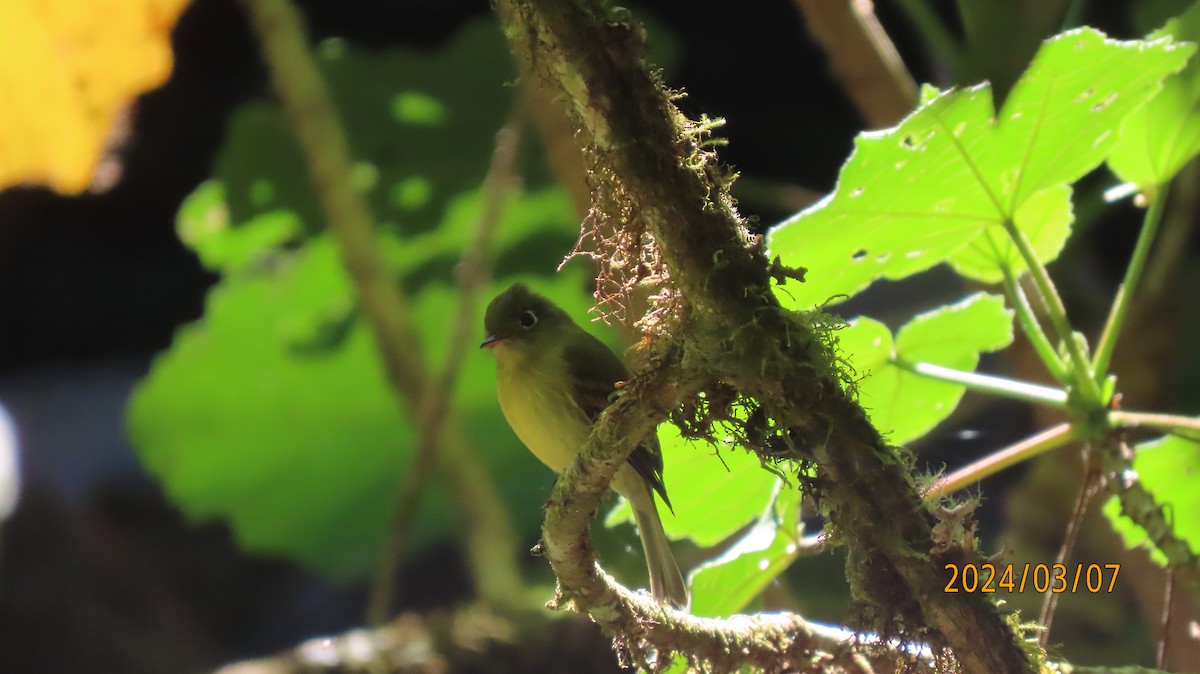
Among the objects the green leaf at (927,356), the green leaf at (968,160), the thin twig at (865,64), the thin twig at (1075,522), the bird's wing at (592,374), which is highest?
the thin twig at (865,64)

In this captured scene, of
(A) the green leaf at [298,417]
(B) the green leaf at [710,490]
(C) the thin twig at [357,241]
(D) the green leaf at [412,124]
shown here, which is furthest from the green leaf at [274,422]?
(B) the green leaf at [710,490]

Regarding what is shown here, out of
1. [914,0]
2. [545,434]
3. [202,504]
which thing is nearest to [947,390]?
[545,434]

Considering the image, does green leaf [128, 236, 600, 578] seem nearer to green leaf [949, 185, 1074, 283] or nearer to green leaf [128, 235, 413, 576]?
green leaf [128, 235, 413, 576]

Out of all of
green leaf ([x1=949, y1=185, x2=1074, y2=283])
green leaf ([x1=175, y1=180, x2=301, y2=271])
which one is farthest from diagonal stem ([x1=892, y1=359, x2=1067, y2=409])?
green leaf ([x1=175, y1=180, x2=301, y2=271])

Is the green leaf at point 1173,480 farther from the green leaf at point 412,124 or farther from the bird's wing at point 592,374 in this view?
the green leaf at point 412,124

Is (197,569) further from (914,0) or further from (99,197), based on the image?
(914,0)

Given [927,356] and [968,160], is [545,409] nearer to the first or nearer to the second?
[927,356]
